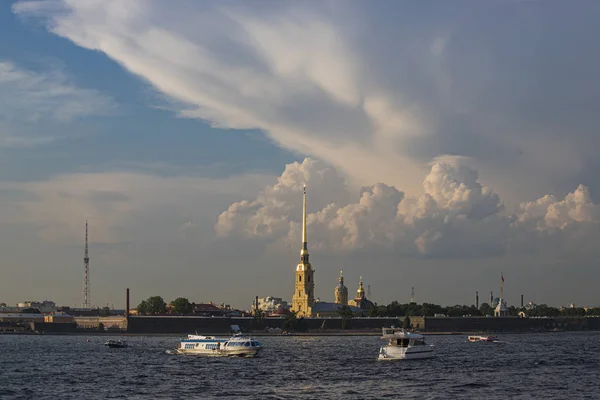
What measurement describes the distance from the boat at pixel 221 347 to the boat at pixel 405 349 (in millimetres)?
14331

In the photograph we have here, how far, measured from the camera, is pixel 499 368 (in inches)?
2872

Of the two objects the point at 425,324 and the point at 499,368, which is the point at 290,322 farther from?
the point at 499,368

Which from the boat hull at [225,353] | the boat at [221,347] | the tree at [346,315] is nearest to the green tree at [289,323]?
the tree at [346,315]

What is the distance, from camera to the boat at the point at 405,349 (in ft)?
260

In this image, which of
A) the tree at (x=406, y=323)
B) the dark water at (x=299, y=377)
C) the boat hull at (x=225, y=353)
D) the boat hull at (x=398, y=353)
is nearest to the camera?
the dark water at (x=299, y=377)

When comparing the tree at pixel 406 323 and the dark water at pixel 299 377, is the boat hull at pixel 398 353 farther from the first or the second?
the tree at pixel 406 323

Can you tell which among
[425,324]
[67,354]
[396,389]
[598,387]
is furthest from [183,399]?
[425,324]

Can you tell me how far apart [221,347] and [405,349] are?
20.4 m

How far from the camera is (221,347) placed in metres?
90.3

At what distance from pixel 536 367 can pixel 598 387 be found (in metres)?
16.8

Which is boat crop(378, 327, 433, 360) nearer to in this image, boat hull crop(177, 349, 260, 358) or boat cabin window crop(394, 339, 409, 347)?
boat cabin window crop(394, 339, 409, 347)

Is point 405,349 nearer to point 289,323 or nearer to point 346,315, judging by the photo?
point 289,323

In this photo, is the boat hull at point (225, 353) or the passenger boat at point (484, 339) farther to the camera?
the passenger boat at point (484, 339)

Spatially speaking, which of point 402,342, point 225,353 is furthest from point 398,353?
point 225,353
